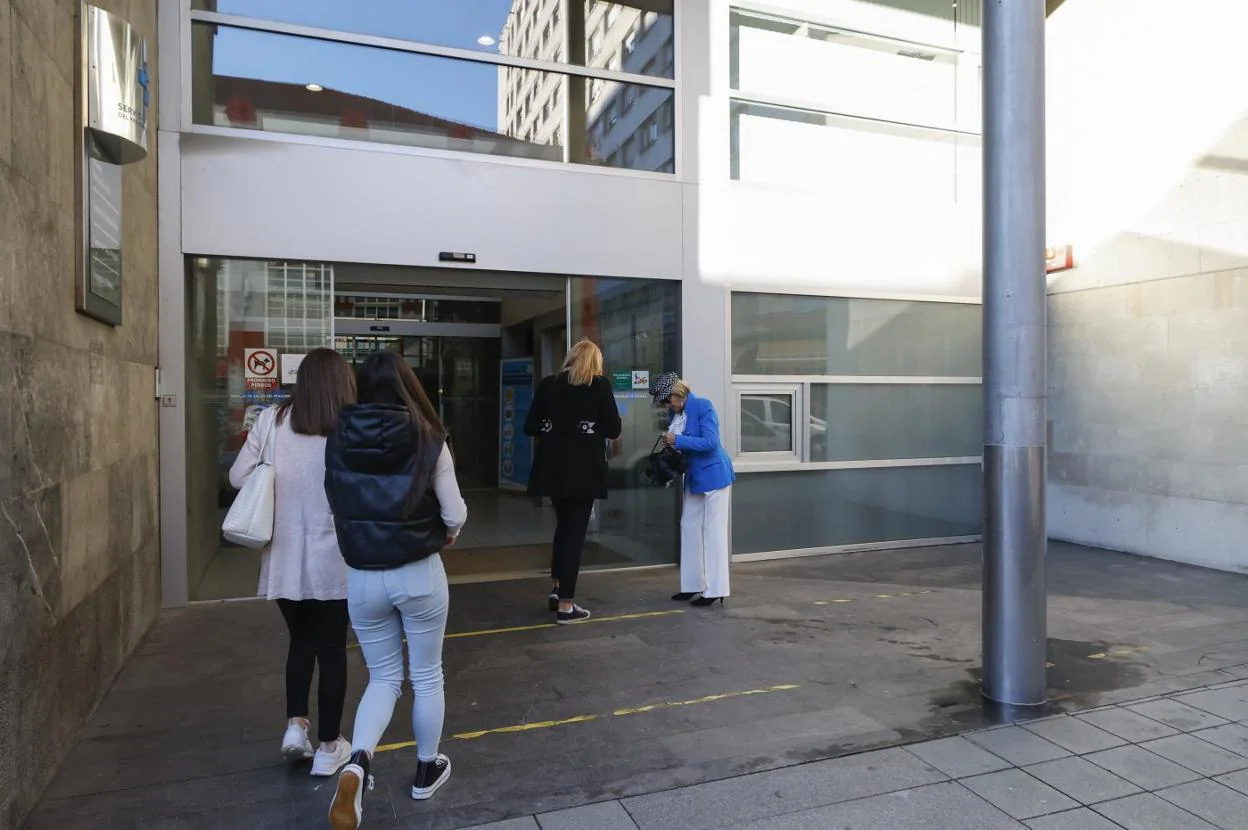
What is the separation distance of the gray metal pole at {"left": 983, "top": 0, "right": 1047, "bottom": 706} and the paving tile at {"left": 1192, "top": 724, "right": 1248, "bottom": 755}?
698mm

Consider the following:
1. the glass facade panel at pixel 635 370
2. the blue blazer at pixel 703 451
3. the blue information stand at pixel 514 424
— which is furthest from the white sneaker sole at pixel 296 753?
the blue information stand at pixel 514 424

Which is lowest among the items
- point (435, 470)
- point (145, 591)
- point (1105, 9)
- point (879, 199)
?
point (145, 591)

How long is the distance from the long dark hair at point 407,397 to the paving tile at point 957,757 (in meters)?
2.43

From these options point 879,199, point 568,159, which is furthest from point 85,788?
point 879,199

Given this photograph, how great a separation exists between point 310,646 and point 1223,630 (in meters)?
5.75

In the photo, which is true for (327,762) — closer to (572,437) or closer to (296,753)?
(296,753)

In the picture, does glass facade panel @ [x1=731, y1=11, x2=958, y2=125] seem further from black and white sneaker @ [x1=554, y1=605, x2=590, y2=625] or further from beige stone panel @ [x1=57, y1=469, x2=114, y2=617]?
beige stone panel @ [x1=57, y1=469, x2=114, y2=617]

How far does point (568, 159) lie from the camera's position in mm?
7344

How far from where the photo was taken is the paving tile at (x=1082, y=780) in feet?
11.0

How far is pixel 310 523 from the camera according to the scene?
11.2 feet

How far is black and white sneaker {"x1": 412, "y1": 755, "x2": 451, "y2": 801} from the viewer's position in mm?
3303

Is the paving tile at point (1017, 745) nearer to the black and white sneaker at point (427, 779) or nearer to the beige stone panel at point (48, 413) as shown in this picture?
the black and white sneaker at point (427, 779)

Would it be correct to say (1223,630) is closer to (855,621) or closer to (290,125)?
(855,621)

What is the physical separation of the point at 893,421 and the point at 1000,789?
18.3 feet
